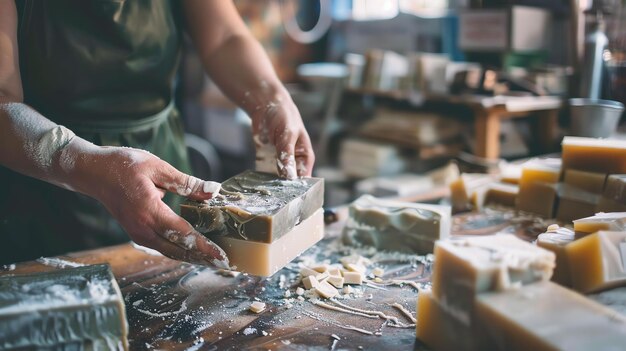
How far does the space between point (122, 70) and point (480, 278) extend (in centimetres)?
151

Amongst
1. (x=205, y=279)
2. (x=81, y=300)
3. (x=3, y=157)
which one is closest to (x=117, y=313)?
(x=81, y=300)

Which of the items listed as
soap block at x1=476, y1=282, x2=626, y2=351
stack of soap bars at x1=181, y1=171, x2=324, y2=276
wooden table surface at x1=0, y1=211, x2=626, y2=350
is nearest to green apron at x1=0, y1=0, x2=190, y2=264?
wooden table surface at x1=0, y1=211, x2=626, y2=350

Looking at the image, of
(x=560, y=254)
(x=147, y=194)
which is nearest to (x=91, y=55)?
(x=147, y=194)

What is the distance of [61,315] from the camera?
1.12 meters

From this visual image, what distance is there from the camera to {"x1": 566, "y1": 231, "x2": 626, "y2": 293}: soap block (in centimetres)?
137

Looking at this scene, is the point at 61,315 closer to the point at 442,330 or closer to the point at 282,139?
the point at 442,330

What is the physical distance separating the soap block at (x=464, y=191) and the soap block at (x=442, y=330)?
109cm

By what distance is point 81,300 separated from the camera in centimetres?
115

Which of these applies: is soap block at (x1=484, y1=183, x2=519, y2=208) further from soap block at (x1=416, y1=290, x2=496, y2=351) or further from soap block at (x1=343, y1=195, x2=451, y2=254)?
soap block at (x1=416, y1=290, x2=496, y2=351)

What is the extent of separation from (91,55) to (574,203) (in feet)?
5.87

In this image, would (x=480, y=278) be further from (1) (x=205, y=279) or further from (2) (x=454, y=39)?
(2) (x=454, y=39)

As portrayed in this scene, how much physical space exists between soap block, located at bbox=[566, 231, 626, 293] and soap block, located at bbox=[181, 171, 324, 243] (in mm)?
699

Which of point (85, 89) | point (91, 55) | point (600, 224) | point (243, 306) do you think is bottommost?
point (243, 306)

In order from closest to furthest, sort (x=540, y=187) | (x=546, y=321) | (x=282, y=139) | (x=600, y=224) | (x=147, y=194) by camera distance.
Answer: (x=546, y=321) → (x=147, y=194) → (x=600, y=224) → (x=282, y=139) → (x=540, y=187)
